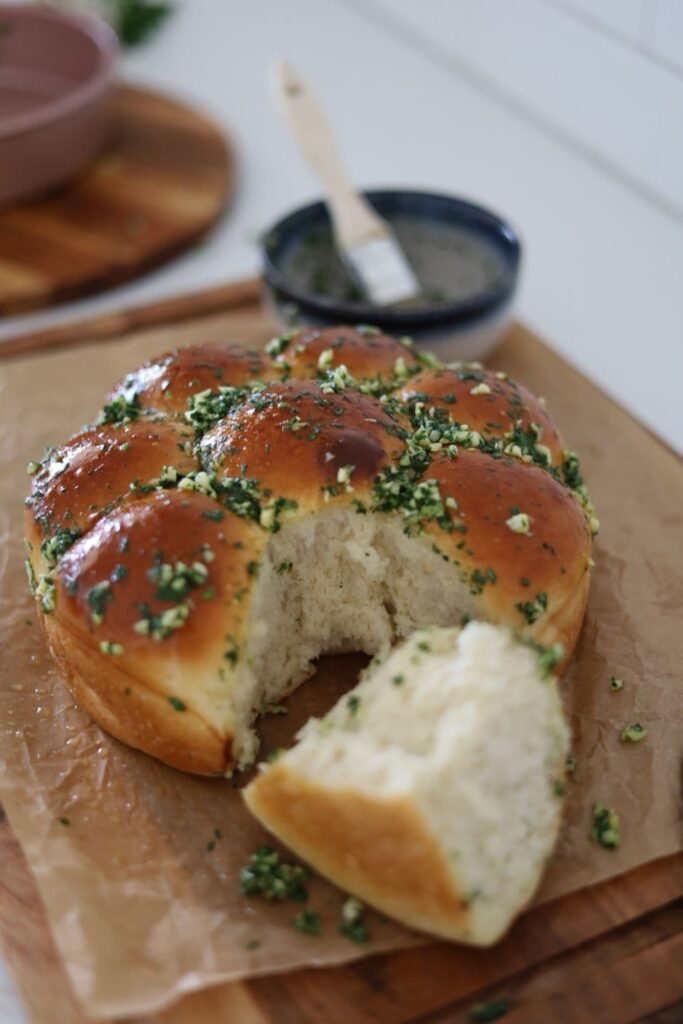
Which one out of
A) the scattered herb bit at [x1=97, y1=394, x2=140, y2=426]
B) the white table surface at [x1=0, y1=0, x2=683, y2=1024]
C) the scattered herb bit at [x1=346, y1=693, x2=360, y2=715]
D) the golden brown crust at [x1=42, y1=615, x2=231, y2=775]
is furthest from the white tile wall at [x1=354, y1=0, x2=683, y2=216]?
the golden brown crust at [x1=42, y1=615, x2=231, y2=775]

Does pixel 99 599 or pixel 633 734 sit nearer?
pixel 99 599

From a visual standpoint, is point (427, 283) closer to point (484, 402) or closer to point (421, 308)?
point (421, 308)

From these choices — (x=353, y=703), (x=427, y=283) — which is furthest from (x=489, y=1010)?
(x=427, y=283)

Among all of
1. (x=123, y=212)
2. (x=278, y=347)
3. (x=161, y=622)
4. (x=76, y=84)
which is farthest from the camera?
(x=76, y=84)

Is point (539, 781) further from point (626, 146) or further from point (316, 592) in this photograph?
point (626, 146)

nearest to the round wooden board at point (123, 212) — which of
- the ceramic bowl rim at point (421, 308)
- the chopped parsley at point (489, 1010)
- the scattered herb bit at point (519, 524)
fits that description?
the ceramic bowl rim at point (421, 308)

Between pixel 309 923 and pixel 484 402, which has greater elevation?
pixel 484 402

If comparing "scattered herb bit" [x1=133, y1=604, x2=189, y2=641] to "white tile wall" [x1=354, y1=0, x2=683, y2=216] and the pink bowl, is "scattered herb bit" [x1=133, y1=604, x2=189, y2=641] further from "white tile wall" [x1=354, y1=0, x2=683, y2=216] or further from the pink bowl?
"white tile wall" [x1=354, y1=0, x2=683, y2=216]

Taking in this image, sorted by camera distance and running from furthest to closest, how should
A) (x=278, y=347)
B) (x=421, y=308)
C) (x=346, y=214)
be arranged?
(x=346, y=214), (x=421, y=308), (x=278, y=347)
